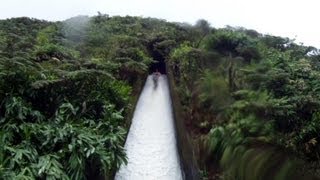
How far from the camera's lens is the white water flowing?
949cm

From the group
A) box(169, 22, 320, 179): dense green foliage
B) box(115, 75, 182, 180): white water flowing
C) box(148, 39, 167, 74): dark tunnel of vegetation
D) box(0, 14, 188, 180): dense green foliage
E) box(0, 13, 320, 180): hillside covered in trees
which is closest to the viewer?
box(169, 22, 320, 179): dense green foliage

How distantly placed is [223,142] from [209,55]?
19.6 ft

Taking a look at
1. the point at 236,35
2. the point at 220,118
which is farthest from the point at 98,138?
the point at 236,35

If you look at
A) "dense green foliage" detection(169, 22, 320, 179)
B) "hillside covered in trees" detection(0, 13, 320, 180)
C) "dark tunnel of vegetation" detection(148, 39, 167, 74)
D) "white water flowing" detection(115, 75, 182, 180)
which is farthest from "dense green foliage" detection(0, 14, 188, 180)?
"dark tunnel of vegetation" detection(148, 39, 167, 74)

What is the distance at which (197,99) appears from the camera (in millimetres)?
12242

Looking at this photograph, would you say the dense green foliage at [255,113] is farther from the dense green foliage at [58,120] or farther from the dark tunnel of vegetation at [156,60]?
the dark tunnel of vegetation at [156,60]

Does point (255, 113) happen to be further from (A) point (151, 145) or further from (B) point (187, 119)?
(B) point (187, 119)

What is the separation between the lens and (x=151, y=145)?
10930mm

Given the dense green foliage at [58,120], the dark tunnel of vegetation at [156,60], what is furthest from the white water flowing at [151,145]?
the dark tunnel of vegetation at [156,60]

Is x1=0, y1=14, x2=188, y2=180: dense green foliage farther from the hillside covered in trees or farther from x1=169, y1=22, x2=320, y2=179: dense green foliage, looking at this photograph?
x1=169, y1=22, x2=320, y2=179: dense green foliage

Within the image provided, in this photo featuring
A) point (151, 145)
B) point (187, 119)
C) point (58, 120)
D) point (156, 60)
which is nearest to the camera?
point (58, 120)

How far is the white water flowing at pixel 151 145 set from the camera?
9.49 m

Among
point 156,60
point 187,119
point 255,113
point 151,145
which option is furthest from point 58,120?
point 156,60

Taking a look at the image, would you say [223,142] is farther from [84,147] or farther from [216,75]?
[216,75]
